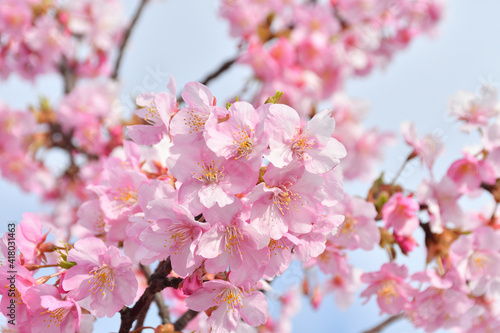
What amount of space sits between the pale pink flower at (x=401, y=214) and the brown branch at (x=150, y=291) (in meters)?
1.14

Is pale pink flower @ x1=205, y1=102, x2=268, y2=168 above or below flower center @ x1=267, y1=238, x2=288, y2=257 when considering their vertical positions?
above

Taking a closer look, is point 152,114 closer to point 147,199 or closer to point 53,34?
point 147,199

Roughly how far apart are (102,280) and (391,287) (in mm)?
1393

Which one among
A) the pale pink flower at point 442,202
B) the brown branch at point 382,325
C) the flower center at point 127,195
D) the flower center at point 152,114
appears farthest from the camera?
the brown branch at point 382,325

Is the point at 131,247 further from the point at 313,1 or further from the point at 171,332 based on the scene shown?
the point at 313,1

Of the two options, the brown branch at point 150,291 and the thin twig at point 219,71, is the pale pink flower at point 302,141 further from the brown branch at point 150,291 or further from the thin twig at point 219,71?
the thin twig at point 219,71

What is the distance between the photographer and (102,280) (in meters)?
1.42

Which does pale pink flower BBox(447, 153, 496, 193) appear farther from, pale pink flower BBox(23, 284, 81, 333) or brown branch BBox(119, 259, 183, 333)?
pale pink flower BBox(23, 284, 81, 333)

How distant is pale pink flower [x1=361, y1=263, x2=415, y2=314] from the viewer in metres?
2.08

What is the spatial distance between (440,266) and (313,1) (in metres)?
4.07

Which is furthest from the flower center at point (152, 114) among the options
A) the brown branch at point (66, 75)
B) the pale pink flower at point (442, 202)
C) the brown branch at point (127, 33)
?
the brown branch at point (66, 75)

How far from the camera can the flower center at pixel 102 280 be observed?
1.41m

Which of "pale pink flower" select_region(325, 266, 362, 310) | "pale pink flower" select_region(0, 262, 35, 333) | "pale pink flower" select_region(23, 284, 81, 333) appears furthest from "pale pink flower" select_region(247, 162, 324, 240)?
"pale pink flower" select_region(325, 266, 362, 310)

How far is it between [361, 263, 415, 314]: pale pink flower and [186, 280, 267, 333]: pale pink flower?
2.96 ft
